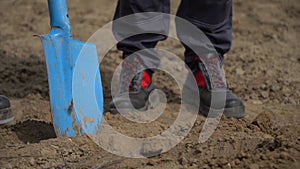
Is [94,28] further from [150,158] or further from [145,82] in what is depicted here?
[150,158]

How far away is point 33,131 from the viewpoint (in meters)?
1.86

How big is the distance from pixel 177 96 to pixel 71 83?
805 mm

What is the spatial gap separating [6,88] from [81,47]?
85 cm

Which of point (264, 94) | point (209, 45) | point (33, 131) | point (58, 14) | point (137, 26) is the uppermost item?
point (58, 14)

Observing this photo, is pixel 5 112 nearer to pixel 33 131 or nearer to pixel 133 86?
pixel 33 131

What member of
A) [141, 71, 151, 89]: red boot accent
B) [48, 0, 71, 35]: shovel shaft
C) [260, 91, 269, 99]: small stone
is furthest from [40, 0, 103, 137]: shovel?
[260, 91, 269, 99]: small stone

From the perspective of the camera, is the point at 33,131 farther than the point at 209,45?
No

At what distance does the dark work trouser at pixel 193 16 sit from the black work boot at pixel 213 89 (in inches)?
3.5

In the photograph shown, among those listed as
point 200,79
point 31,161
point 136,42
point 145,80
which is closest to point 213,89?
point 200,79

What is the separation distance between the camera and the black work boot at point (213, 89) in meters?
2.04

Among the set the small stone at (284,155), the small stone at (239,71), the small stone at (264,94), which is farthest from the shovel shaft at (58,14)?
the small stone at (239,71)

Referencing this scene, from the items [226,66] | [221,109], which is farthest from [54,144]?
[226,66]

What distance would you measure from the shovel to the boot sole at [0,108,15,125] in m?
0.31

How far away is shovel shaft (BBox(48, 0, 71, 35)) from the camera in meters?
1.70
